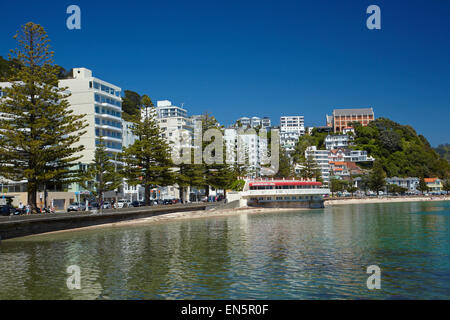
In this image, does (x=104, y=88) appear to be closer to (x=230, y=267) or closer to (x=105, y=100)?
(x=105, y=100)

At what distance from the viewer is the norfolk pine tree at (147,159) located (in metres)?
58.1

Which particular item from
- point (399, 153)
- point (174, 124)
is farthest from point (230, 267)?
point (399, 153)

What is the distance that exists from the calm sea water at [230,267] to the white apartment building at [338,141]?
15868 cm

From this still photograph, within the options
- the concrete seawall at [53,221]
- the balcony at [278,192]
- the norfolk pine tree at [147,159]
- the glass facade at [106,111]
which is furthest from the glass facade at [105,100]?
the concrete seawall at [53,221]

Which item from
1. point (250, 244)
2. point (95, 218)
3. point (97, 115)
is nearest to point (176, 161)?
point (97, 115)

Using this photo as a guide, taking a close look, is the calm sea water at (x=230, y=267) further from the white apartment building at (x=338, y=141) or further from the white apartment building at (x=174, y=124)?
the white apartment building at (x=338, y=141)

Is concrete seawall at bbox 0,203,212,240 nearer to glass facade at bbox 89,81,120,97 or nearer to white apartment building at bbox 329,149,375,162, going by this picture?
glass facade at bbox 89,81,120,97

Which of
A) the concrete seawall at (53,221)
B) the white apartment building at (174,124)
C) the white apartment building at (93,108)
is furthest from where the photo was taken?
the white apartment building at (174,124)

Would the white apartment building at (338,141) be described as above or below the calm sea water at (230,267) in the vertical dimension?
above

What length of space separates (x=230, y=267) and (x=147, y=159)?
42.2m

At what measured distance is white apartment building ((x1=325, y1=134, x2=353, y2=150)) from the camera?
185 metres

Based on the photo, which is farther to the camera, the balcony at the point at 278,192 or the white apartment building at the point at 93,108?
the white apartment building at the point at 93,108

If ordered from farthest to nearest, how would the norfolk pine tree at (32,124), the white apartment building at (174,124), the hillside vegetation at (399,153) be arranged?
1. the hillside vegetation at (399,153)
2. the white apartment building at (174,124)
3. the norfolk pine tree at (32,124)

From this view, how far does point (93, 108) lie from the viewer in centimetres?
7812
